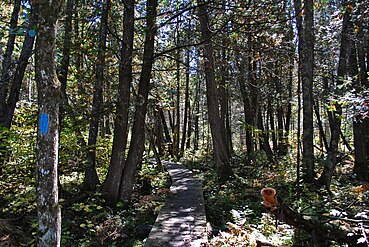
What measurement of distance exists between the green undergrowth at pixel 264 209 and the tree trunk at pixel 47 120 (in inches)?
117

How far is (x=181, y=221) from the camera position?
22.5 feet

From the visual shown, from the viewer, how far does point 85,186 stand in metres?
9.89

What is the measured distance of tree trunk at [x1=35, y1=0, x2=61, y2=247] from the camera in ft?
13.9

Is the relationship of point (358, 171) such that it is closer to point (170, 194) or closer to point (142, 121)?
point (170, 194)

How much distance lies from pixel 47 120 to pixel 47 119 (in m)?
0.01

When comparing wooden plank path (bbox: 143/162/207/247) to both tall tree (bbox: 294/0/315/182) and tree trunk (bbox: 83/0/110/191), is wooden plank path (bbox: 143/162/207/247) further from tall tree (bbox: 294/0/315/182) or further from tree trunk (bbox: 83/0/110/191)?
tall tree (bbox: 294/0/315/182)

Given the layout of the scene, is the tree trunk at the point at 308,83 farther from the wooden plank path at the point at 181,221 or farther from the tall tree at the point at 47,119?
the tall tree at the point at 47,119

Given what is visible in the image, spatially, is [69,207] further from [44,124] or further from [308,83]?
[308,83]

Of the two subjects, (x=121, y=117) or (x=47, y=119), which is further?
(x=121, y=117)

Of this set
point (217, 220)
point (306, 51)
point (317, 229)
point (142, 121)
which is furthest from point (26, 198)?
point (306, 51)

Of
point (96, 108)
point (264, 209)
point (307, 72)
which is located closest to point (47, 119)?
point (96, 108)

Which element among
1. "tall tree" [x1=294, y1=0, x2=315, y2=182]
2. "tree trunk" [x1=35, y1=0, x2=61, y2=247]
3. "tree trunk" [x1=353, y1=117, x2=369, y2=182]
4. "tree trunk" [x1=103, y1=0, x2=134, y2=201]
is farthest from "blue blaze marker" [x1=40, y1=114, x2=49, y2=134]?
"tree trunk" [x1=353, y1=117, x2=369, y2=182]

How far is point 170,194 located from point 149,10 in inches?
229

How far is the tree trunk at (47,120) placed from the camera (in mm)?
4246
